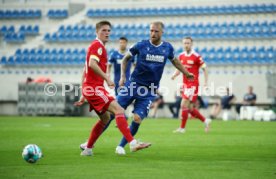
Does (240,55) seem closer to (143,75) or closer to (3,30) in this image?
(3,30)

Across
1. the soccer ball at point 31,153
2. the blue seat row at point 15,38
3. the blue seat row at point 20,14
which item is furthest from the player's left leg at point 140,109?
the blue seat row at point 20,14

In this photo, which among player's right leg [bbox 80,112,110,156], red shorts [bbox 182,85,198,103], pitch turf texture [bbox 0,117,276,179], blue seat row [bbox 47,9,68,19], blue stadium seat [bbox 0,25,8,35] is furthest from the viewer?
blue stadium seat [bbox 0,25,8,35]

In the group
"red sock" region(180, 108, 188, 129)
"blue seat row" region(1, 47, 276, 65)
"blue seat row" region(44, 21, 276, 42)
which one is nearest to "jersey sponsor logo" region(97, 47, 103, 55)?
"red sock" region(180, 108, 188, 129)

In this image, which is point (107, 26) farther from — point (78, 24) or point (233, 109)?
point (78, 24)

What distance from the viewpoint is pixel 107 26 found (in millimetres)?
10875

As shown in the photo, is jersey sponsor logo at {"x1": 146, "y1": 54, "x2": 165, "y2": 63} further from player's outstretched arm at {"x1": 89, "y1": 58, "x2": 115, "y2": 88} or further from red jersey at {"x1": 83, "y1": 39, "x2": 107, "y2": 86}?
player's outstretched arm at {"x1": 89, "y1": 58, "x2": 115, "y2": 88}

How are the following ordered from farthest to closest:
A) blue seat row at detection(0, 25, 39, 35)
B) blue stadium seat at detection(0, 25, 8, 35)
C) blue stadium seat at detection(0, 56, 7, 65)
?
1. blue stadium seat at detection(0, 25, 8, 35)
2. blue seat row at detection(0, 25, 39, 35)
3. blue stadium seat at detection(0, 56, 7, 65)

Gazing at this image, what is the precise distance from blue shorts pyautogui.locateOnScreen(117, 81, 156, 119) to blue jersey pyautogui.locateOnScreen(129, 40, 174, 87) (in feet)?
0.48

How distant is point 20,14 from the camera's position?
3888 centimetres

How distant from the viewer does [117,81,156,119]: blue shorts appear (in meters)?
11.5

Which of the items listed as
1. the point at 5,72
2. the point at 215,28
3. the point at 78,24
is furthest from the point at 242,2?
the point at 5,72

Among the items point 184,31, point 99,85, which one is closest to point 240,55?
point 184,31

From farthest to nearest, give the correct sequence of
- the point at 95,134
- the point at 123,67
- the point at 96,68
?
1. the point at 123,67
2. the point at 95,134
3. the point at 96,68

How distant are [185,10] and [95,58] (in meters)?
24.7
